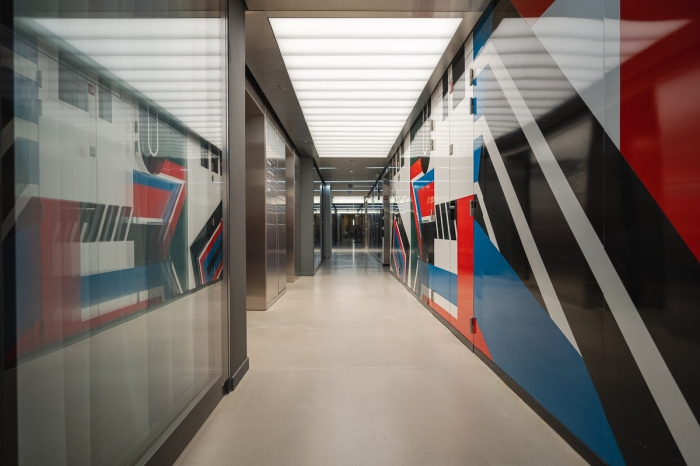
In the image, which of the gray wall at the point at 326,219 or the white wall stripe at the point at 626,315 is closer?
the white wall stripe at the point at 626,315

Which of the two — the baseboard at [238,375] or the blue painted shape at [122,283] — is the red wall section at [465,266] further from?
the blue painted shape at [122,283]

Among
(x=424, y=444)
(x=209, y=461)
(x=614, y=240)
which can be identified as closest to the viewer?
(x=614, y=240)

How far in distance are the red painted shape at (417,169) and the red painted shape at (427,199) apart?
34 cm

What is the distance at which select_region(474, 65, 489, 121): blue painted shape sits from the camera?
11.3 ft

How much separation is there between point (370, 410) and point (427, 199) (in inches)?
152

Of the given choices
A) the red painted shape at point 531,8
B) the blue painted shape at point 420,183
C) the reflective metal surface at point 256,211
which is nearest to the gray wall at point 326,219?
the blue painted shape at point 420,183

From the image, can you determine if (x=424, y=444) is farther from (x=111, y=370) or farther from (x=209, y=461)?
(x=111, y=370)

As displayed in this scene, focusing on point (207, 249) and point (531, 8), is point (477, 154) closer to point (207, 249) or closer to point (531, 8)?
point (531, 8)

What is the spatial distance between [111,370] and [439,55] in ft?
14.1

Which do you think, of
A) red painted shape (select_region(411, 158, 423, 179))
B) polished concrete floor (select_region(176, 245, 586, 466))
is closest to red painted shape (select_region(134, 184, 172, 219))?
polished concrete floor (select_region(176, 245, 586, 466))

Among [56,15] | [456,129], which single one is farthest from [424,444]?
[456,129]

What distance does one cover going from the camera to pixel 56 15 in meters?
1.28

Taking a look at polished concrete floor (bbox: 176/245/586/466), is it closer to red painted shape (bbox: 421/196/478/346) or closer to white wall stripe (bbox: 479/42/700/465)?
red painted shape (bbox: 421/196/478/346)

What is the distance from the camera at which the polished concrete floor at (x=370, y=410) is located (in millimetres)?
2072
